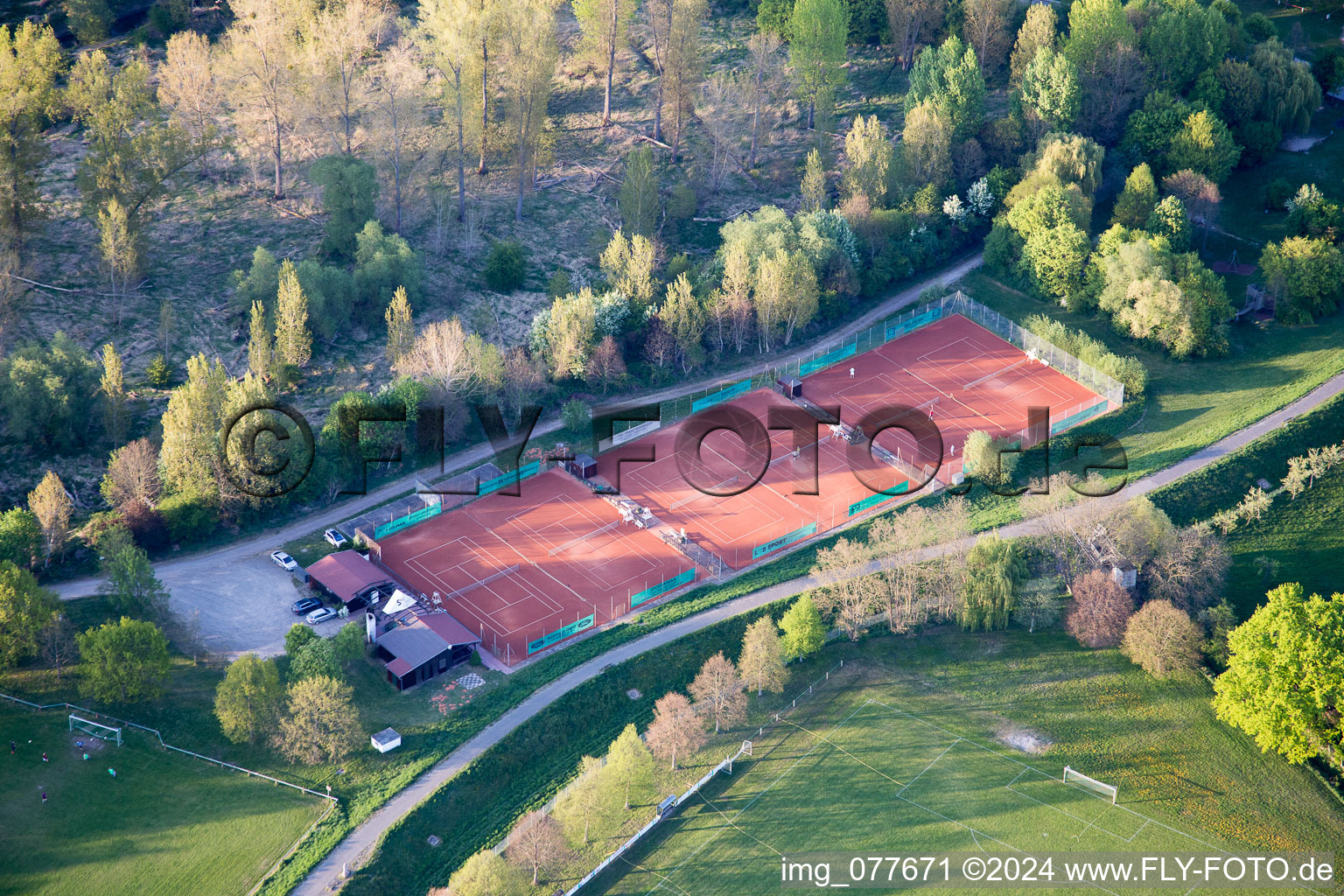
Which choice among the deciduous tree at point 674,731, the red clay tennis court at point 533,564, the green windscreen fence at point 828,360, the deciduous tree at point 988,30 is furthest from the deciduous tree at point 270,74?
the deciduous tree at point 988,30

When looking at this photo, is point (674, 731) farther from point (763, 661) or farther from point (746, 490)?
point (746, 490)

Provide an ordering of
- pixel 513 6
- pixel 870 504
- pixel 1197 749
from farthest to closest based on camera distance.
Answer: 1. pixel 513 6
2. pixel 870 504
3. pixel 1197 749

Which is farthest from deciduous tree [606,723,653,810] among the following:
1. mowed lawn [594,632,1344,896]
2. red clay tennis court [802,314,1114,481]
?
red clay tennis court [802,314,1114,481]

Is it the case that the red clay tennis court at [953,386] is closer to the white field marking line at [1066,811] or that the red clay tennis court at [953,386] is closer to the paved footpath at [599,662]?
the paved footpath at [599,662]

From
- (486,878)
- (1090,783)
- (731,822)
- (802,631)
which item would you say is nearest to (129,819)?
(486,878)

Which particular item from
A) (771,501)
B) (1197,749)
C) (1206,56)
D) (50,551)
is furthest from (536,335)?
(1206,56)

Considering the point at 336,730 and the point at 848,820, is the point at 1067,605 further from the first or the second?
the point at 336,730
